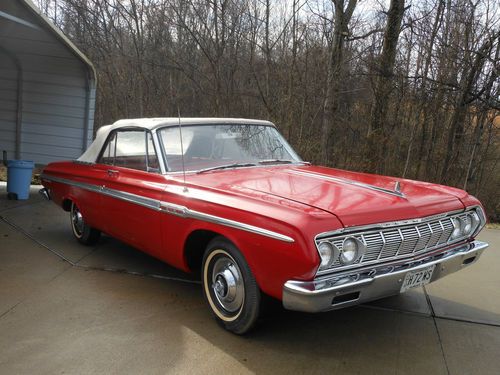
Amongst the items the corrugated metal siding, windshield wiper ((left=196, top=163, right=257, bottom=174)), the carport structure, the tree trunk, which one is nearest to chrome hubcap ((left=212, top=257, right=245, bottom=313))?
windshield wiper ((left=196, top=163, right=257, bottom=174))

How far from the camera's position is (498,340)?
144 inches

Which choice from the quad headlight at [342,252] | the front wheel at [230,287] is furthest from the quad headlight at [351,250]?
the front wheel at [230,287]

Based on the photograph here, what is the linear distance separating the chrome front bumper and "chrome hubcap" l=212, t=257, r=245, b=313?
1.90 ft

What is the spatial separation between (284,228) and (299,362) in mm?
966

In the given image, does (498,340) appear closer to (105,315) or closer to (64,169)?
(105,315)

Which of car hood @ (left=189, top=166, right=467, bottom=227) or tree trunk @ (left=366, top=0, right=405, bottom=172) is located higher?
tree trunk @ (left=366, top=0, right=405, bottom=172)

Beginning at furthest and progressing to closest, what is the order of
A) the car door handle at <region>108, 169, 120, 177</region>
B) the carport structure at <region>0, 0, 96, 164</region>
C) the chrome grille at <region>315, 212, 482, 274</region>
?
1. the carport structure at <region>0, 0, 96, 164</region>
2. the car door handle at <region>108, 169, 120, 177</region>
3. the chrome grille at <region>315, 212, 482, 274</region>

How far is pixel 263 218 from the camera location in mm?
3033

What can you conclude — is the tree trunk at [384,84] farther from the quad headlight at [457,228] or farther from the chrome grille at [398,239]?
the chrome grille at [398,239]

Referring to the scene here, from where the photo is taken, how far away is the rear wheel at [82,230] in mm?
5730

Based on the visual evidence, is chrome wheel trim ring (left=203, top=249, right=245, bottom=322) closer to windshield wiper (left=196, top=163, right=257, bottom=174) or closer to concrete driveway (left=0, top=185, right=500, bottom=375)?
concrete driveway (left=0, top=185, right=500, bottom=375)

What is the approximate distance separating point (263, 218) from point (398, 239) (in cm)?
93

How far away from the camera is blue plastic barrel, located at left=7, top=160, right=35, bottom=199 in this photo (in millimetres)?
8492

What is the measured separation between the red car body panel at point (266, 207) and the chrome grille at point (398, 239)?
60 millimetres
